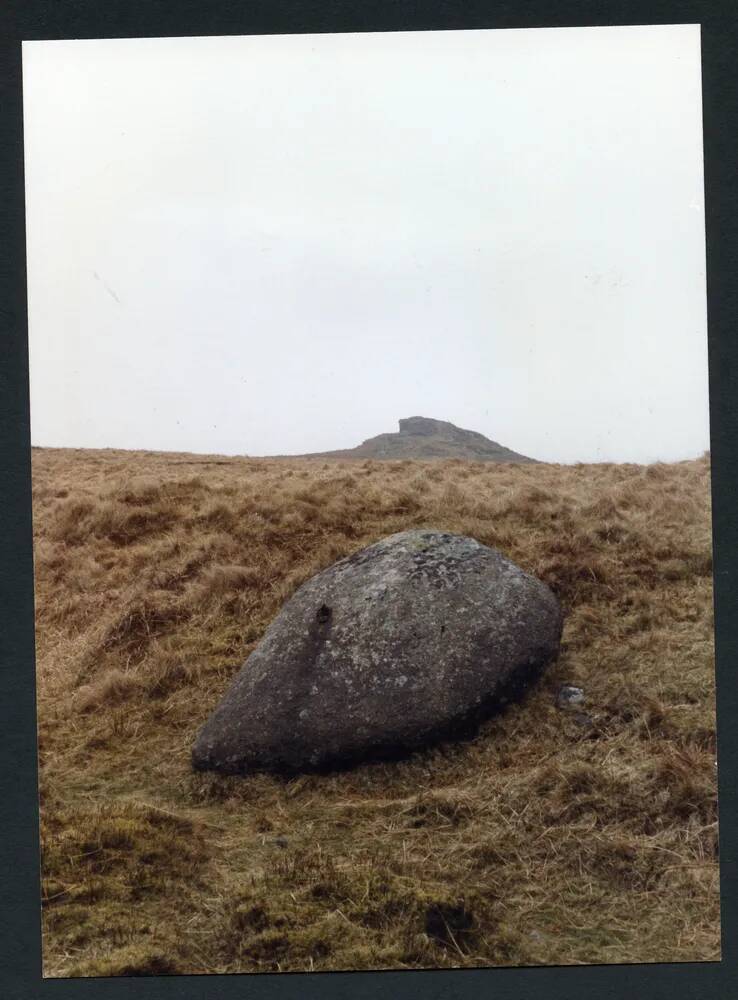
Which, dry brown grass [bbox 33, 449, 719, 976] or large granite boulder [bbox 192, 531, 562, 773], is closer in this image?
dry brown grass [bbox 33, 449, 719, 976]

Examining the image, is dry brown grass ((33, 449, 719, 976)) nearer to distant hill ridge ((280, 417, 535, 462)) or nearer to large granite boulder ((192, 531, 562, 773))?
large granite boulder ((192, 531, 562, 773))

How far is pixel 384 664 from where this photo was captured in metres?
5.66

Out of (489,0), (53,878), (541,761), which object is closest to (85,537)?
(53,878)

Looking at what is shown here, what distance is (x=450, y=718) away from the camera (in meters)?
5.65

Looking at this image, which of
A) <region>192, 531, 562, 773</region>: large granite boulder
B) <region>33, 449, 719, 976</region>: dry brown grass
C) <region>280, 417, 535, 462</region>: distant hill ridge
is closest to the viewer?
<region>33, 449, 719, 976</region>: dry brown grass

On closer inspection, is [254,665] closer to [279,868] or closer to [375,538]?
[279,868]

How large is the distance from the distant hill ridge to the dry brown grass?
127 cm

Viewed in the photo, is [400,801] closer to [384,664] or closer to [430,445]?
[384,664]

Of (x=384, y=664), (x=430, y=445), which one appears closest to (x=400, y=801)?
(x=384, y=664)

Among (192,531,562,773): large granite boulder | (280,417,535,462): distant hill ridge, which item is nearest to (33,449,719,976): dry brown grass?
(192,531,562,773): large granite boulder

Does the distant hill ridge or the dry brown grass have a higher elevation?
the distant hill ridge

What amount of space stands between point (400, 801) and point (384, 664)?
94 centimetres

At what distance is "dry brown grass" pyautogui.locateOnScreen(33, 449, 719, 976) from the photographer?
5.06 m

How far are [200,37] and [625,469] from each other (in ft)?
20.0
